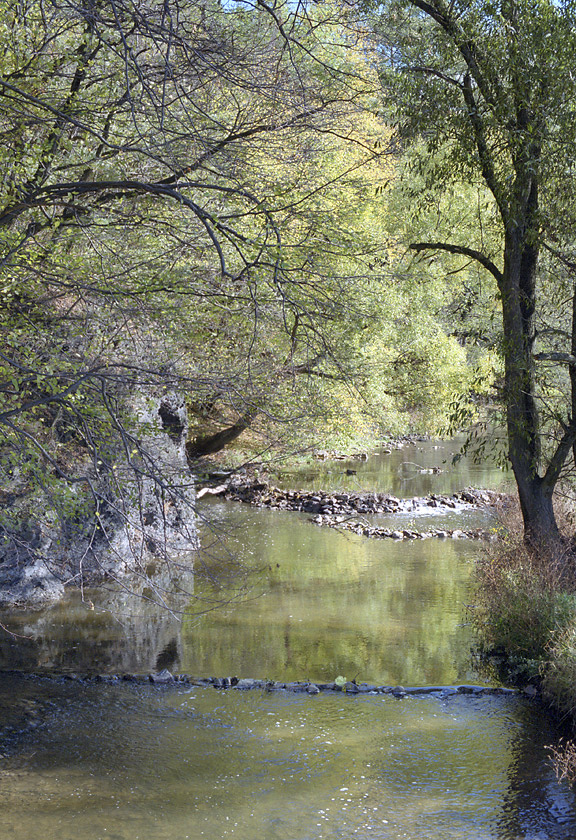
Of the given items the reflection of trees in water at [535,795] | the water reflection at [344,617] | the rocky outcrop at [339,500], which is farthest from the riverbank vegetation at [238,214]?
the rocky outcrop at [339,500]

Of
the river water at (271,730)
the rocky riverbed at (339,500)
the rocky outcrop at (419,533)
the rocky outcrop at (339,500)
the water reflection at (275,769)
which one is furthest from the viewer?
the rocky outcrop at (339,500)

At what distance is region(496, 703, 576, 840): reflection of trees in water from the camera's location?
21.5 feet

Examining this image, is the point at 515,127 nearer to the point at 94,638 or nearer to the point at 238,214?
the point at 238,214

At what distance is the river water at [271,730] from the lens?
265 inches

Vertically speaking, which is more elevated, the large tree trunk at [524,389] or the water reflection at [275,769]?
the large tree trunk at [524,389]

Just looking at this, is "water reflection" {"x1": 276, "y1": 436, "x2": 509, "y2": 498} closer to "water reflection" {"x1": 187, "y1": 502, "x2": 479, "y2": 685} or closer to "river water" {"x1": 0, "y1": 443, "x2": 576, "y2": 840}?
"water reflection" {"x1": 187, "y1": 502, "x2": 479, "y2": 685}

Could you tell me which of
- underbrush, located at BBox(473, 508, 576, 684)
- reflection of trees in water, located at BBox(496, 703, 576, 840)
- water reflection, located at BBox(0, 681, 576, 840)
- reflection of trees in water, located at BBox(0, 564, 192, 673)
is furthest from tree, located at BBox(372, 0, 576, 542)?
reflection of trees in water, located at BBox(0, 564, 192, 673)

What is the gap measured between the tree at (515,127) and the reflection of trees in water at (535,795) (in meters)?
3.52

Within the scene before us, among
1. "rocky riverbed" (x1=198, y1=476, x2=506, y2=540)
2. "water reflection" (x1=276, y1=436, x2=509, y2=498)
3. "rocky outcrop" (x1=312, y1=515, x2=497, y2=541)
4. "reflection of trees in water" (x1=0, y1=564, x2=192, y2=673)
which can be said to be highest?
"water reflection" (x1=276, y1=436, x2=509, y2=498)

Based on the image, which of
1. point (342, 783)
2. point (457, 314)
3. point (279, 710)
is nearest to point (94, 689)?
point (279, 710)

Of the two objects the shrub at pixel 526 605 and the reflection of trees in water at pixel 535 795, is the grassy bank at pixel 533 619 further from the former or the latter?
the reflection of trees in water at pixel 535 795

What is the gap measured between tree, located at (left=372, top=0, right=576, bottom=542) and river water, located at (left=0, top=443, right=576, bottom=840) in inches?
119

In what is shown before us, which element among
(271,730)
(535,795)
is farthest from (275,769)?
(535,795)

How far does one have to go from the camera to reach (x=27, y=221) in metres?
9.40
